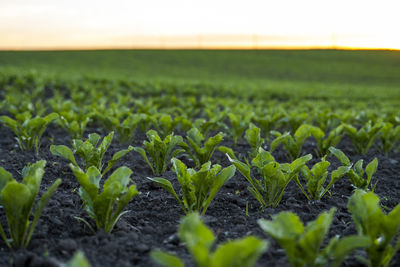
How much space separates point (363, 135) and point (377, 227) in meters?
3.42

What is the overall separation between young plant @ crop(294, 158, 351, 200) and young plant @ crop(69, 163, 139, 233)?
1512 millimetres

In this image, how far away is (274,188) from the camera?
9.63 ft

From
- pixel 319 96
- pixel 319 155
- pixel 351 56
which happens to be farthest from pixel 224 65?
pixel 319 155

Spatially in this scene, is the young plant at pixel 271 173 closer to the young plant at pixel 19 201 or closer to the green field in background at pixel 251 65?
the young plant at pixel 19 201

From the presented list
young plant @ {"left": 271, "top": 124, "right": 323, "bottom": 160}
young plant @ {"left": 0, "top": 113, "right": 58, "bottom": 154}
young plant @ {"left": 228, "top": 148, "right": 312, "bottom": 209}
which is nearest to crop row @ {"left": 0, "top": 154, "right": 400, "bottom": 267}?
young plant @ {"left": 228, "top": 148, "right": 312, "bottom": 209}

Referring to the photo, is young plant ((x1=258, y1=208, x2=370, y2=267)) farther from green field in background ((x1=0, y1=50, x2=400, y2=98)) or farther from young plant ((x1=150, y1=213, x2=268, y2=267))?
green field in background ((x1=0, y1=50, x2=400, y2=98))

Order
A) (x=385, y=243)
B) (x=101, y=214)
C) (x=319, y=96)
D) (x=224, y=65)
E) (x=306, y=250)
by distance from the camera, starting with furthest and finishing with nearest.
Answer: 1. (x=224, y=65)
2. (x=319, y=96)
3. (x=101, y=214)
4. (x=385, y=243)
5. (x=306, y=250)

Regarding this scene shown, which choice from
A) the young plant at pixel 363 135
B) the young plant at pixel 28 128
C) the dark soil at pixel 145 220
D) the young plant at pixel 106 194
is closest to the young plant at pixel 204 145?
the dark soil at pixel 145 220

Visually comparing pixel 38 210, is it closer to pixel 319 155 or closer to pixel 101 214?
pixel 101 214

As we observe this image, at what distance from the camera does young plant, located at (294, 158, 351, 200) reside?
3.00 metres

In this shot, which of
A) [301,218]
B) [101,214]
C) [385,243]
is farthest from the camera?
[301,218]

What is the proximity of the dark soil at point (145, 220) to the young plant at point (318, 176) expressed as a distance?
0.32 ft

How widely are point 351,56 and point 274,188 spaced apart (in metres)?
56.1

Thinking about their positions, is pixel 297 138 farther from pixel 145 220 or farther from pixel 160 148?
pixel 145 220
